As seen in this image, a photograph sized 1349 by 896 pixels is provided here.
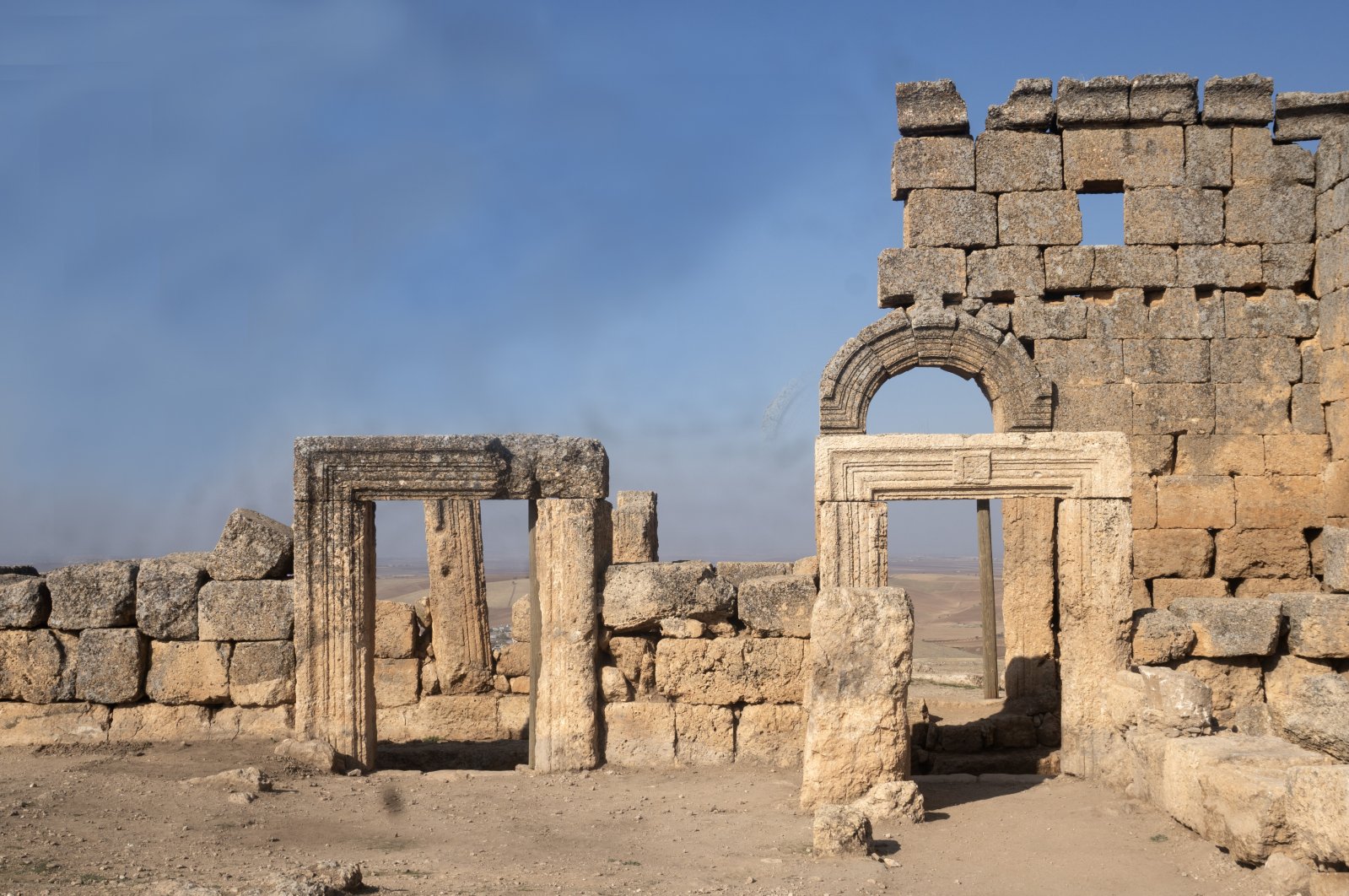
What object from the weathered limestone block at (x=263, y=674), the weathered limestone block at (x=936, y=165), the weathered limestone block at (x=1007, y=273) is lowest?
the weathered limestone block at (x=263, y=674)

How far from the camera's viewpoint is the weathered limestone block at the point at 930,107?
37.9ft

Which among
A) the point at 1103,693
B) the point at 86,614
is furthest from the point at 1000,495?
the point at 86,614

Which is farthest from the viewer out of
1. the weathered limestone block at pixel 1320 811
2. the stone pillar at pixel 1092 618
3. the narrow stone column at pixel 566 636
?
the narrow stone column at pixel 566 636

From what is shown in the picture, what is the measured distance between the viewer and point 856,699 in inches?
269

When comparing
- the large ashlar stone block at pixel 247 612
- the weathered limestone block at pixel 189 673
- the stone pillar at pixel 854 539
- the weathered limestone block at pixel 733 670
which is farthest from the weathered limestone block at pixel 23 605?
the stone pillar at pixel 854 539

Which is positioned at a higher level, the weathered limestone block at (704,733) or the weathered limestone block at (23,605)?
the weathered limestone block at (23,605)

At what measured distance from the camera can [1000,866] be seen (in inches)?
230

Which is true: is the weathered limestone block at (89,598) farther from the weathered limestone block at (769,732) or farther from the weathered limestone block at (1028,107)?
the weathered limestone block at (1028,107)

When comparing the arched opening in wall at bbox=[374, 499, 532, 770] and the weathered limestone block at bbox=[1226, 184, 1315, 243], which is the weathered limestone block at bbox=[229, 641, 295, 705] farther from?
the weathered limestone block at bbox=[1226, 184, 1315, 243]

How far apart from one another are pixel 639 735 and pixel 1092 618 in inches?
125

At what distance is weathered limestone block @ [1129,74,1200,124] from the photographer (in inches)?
450

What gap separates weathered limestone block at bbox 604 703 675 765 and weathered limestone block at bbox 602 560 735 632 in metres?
0.60

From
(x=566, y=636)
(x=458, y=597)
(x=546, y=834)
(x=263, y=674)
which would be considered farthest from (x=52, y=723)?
(x=546, y=834)

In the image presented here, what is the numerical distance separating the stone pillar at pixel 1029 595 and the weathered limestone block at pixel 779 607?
309cm
